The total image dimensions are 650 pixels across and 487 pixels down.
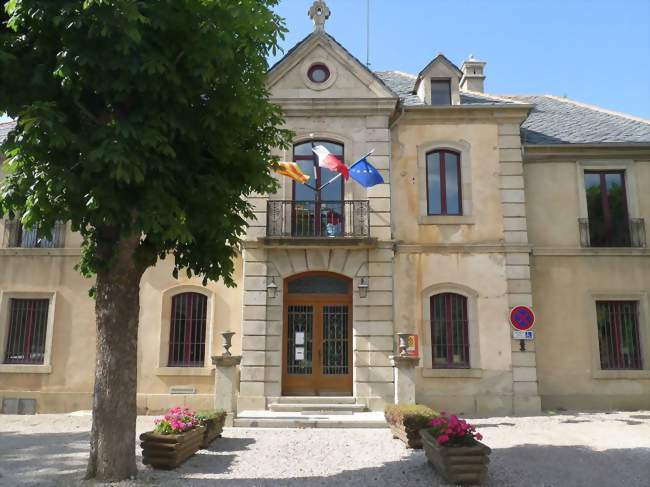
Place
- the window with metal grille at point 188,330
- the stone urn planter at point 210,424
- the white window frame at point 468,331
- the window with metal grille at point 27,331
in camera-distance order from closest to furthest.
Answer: the stone urn planter at point 210,424
the white window frame at point 468,331
the window with metal grille at point 188,330
the window with metal grille at point 27,331

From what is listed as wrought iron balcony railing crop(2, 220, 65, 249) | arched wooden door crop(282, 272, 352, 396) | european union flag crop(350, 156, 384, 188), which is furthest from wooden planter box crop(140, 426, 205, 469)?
wrought iron balcony railing crop(2, 220, 65, 249)

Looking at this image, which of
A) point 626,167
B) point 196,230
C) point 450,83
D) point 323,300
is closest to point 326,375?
point 323,300

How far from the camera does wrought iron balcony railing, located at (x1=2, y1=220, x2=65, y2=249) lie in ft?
47.8

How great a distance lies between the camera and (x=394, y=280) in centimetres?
1360

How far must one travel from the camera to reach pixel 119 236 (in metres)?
7.06

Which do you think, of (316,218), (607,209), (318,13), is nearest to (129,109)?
(316,218)

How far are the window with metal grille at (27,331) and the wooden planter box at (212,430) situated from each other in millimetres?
6690

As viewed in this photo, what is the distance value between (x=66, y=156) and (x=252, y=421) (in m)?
6.91

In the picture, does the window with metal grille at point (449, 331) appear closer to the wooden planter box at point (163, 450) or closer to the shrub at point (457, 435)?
the shrub at point (457, 435)

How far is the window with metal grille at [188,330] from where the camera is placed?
1384cm

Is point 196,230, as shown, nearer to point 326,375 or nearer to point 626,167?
point 326,375

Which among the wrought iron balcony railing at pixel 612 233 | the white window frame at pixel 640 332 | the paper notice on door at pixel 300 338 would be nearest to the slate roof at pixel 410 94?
the wrought iron balcony railing at pixel 612 233

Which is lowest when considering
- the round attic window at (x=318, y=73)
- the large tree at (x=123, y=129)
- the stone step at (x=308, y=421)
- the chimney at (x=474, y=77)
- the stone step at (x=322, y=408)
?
the stone step at (x=308, y=421)

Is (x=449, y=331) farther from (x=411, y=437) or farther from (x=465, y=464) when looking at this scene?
(x=465, y=464)
